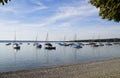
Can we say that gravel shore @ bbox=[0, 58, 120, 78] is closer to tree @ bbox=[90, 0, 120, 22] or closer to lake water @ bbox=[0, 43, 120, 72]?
tree @ bbox=[90, 0, 120, 22]

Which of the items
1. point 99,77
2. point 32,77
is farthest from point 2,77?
point 99,77

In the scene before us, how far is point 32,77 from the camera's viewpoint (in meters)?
28.5

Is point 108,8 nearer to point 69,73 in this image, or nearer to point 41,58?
point 69,73

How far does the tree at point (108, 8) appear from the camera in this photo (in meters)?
17.9

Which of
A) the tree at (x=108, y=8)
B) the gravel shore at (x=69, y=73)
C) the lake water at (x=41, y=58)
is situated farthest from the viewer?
the lake water at (x=41, y=58)

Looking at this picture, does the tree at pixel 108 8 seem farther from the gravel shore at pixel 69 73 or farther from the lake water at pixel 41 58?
the lake water at pixel 41 58

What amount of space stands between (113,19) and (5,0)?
10.9 meters

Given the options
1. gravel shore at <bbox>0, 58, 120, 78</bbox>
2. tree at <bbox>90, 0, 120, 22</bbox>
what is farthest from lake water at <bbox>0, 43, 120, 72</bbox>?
tree at <bbox>90, 0, 120, 22</bbox>

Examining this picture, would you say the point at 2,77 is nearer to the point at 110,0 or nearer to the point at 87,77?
the point at 87,77

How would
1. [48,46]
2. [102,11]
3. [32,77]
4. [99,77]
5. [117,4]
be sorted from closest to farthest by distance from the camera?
1. [117,4]
2. [102,11]
3. [99,77]
4. [32,77]
5. [48,46]

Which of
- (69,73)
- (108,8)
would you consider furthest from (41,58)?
(108,8)

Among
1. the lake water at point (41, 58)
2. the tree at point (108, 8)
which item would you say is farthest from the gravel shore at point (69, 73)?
the lake water at point (41, 58)

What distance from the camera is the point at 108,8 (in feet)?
62.0

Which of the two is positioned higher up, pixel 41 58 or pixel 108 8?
pixel 108 8
